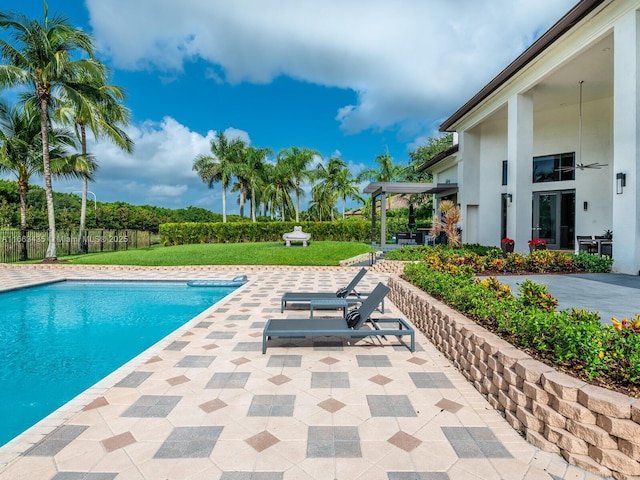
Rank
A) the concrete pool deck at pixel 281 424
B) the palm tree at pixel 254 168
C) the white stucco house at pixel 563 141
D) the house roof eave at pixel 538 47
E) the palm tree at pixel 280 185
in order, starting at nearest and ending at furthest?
1. the concrete pool deck at pixel 281 424
2. the white stucco house at pixel 563 141
3. the house roof eave at pixel 538 47
4. the palm tree at pixel 254 168
5. the palm tree at pixel 280 185

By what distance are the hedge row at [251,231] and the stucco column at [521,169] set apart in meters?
14.6

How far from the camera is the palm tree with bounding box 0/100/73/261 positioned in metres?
17.9

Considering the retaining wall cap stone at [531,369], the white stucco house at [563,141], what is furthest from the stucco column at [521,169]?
the retaining wall cap stone at [531,369]

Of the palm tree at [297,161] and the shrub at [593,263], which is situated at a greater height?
the palm tree at [297,161]

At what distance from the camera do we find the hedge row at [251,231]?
1097 inches

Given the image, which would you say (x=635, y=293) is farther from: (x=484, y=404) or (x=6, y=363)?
(x=6, y=363)

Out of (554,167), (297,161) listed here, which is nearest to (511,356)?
(554,167)

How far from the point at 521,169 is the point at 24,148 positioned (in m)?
23.6

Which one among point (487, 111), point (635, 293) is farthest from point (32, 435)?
point (487, 111)

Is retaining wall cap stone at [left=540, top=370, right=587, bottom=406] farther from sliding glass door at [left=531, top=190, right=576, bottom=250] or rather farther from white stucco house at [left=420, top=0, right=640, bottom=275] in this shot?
sliding glass door at [left=531, top=190, right=576, bottom=250]

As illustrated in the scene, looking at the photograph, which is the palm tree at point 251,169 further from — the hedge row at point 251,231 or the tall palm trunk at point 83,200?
the tall palm trunk at point 83,200

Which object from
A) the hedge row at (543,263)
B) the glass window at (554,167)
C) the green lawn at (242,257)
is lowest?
the green lawn at (242,257)

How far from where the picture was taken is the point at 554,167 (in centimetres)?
1627

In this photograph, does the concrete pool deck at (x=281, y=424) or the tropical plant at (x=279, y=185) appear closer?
the concrete pool deck at (x=281, y=424)
